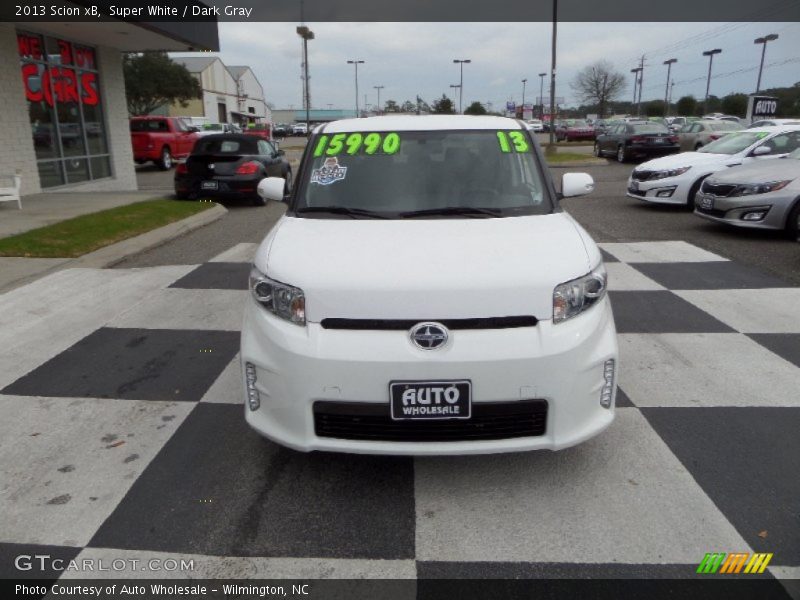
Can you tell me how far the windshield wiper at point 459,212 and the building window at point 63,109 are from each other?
13.6m

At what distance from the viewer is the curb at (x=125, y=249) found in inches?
Result: 282

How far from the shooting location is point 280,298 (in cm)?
299

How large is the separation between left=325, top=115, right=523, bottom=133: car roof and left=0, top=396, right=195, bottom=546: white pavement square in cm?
219

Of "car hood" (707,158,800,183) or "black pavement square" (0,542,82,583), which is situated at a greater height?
"car hood" (707,158,800,183)

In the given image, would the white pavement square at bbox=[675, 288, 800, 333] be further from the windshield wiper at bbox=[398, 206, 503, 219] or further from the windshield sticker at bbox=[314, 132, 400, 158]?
the windshield sticker at bbox=[314, 132, 400, 158]

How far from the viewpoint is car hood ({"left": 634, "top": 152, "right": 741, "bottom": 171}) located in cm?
1136

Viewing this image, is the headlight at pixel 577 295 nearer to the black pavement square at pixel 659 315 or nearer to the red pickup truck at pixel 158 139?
the black pavement square at pixel 659 315

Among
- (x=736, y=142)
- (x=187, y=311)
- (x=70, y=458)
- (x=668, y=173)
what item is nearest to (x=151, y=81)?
(x=668, y=173)

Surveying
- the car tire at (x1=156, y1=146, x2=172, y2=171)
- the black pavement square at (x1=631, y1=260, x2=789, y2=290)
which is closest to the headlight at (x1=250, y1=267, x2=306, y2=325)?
the black pavement square at (x1=631, y1=260, x2=789, y2=290)

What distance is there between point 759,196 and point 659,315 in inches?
170

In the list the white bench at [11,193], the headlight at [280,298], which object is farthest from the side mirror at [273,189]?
the white bench at [11,193]

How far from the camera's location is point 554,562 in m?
2.58

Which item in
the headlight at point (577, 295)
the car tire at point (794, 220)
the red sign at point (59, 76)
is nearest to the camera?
the headlight at point (577, 295)

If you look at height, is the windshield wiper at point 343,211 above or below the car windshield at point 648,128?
below
